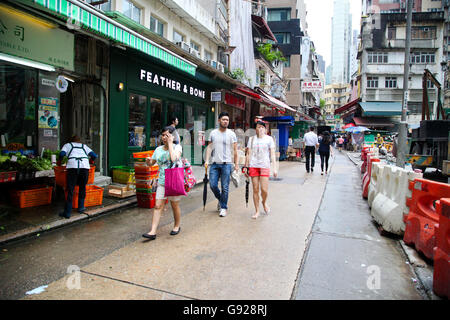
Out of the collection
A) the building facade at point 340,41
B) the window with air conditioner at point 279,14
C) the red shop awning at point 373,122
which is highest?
the building facade at point 340,41

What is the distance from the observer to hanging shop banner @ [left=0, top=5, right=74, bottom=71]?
5.43 m

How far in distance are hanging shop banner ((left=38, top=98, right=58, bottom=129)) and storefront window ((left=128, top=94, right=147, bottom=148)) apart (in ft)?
7.03

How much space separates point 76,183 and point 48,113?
271 cm

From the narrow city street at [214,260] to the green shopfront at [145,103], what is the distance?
3.45m

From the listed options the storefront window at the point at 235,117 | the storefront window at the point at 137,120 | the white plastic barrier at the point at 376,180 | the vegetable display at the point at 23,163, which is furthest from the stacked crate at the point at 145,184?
the storefront window at the point at 235,117

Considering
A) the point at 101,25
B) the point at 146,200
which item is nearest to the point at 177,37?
the point at 101,25

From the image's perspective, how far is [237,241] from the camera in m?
4.35

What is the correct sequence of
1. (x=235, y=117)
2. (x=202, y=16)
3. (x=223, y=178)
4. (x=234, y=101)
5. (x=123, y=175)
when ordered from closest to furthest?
1. (x=223, y=178)
2. (x=123, y=175)
3. (x=202, y=16)
4. (x=234, y=101)
5. (x=235, y=117)

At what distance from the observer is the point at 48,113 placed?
23.5 feet

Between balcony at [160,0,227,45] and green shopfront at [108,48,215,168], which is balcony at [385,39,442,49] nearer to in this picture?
balcony at [160,0,227,45]

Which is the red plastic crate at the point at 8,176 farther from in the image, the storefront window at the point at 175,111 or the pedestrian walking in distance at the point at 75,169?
the storefront window at the point at 175,111

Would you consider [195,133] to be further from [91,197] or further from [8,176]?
[8,176]

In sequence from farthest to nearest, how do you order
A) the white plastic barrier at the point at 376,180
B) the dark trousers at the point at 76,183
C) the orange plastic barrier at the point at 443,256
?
the white plastic barrier at the point at 376,180 < the dark trousers at the point at 76,183 < the orange plastic barrier at the point at 443,256

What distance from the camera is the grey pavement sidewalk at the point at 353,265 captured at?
299 cm
